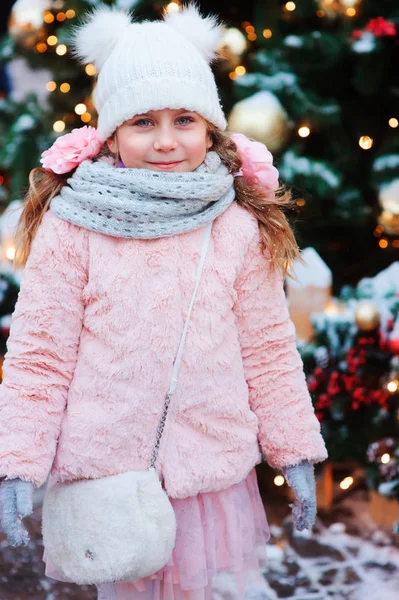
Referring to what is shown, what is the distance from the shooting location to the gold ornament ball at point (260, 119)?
2443mm

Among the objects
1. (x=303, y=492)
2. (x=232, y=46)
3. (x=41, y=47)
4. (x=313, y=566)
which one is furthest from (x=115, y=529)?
(x=41, y=47)

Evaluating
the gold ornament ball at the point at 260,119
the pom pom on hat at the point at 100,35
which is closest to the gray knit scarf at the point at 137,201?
the pom pom on hat at the point at 100,35

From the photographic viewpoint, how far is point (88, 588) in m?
2.58

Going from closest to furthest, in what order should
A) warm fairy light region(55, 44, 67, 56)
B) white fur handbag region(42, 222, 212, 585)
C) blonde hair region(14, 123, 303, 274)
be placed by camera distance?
white fur handbag region(42, 222, 212, 585), blonde hair region(14, 123, 303, 274), warm fairy light region(55, 44, 67, 56)

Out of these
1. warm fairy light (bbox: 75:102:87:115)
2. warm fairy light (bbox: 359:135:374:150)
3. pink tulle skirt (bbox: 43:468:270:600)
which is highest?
warm fairy light (bbox: 75:102:87:115)

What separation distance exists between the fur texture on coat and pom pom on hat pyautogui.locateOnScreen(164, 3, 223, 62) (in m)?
0.42

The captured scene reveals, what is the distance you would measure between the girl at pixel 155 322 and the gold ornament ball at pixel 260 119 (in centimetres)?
69

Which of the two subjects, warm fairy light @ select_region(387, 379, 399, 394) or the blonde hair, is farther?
warm fairy light @ select_region(387, 379, 399, 394)

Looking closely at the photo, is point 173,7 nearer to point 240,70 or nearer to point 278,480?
point 240,70

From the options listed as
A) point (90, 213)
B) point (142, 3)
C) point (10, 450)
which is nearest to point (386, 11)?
point (142, 3)

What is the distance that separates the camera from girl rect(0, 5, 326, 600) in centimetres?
159

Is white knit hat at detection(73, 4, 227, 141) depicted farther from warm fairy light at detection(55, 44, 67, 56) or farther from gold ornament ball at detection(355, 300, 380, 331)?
gold ornament ball at detection(355, 300, 380, 331)

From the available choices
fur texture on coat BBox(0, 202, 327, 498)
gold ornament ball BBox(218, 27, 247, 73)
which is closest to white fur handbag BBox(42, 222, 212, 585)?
fur texture on coat BBox(0, 202, 327, 498)

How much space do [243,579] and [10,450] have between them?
0.65 metres
